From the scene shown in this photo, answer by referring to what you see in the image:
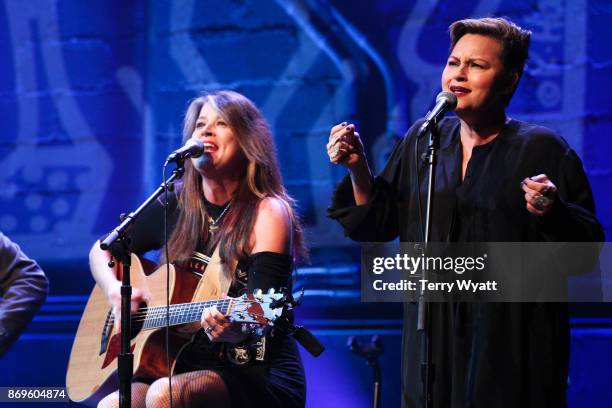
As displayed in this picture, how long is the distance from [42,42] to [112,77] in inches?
19.6

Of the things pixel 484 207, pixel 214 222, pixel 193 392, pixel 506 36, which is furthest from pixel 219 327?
pixel 506 36

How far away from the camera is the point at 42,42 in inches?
190

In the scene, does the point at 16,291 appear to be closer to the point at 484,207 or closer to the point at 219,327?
the point at 219,327

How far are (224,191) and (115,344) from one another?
0.80 metres

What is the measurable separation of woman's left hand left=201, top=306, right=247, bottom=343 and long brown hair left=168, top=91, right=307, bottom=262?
1.46ft

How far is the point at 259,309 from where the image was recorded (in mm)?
2971

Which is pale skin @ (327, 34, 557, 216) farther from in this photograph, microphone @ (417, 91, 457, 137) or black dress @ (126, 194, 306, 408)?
black dress @ (126, 194, 306, 408)

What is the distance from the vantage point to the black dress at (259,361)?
3207 mm

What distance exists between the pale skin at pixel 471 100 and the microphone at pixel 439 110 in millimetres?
116

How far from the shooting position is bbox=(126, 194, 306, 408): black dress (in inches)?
Result: 126

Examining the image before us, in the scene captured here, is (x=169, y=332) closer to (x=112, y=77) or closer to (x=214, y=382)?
(x=214, y=382)

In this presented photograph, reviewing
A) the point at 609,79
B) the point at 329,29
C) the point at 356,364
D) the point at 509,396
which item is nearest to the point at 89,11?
the point at 329,29

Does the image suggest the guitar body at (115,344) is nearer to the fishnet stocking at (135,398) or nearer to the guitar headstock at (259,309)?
the fishnet stocking at (135,398)

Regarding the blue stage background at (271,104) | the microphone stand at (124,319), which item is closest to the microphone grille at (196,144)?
the microphone stand at (124,319)
